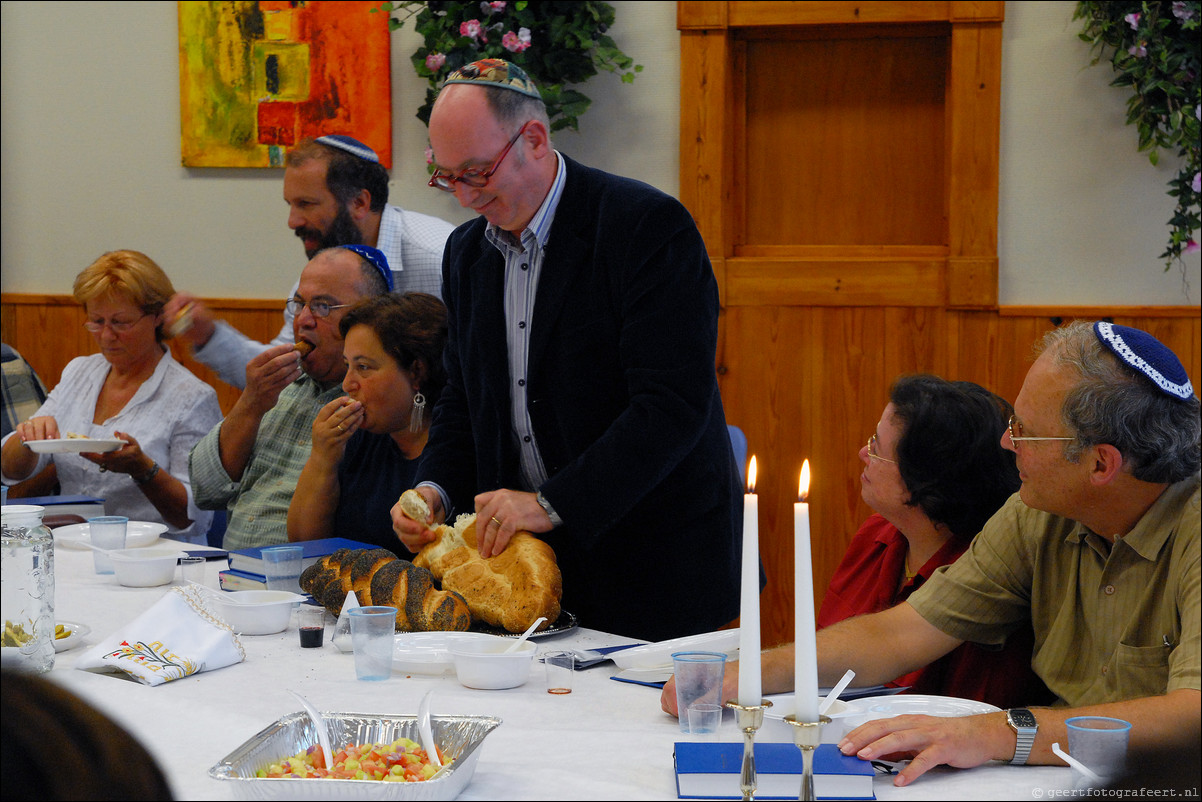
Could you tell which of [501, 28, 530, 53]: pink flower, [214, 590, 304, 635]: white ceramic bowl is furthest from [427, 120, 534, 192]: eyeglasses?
[501, 28, 530, 53]: pink flower

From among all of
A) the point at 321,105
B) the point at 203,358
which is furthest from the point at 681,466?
the point at 321,105

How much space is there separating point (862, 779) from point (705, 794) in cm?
18

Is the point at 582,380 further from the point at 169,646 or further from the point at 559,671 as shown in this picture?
the point at 169,646

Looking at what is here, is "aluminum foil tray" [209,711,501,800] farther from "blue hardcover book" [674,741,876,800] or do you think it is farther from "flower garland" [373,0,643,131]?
"flower garland" [373,0,643,131]

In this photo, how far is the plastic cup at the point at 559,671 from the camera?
1.61 m

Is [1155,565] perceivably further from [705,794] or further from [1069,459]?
[705,794]

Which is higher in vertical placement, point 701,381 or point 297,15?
point 297,15

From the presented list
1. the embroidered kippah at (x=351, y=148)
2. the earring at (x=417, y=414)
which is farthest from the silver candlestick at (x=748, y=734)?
the embroidered kippah at (x=351, y=148)

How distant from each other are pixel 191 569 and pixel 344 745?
1202 millimetres

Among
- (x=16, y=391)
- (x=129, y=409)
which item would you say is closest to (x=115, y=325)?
(x=129, y=409)

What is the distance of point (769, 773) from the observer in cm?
123

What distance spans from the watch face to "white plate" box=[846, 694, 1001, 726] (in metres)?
0.11

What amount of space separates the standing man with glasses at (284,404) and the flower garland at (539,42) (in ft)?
4.60

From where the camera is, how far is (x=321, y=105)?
15.0 feet
